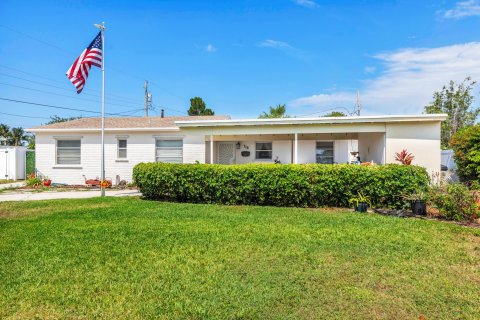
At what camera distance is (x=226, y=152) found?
64.7ft

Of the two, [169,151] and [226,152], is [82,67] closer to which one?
[169,151]

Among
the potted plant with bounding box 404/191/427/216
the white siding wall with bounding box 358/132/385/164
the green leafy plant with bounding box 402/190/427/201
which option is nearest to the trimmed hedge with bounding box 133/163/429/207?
the green leafy plant with bounding box 402/190/427/201

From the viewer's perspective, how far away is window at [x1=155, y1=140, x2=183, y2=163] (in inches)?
627

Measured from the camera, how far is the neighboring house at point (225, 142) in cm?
1161

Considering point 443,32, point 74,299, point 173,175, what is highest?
point 443,32

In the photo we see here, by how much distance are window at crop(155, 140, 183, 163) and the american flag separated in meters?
5.00

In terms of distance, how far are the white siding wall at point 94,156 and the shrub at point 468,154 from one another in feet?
43.2

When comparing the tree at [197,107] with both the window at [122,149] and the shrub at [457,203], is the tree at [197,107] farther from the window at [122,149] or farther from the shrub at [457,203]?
the shrub at [457,203]

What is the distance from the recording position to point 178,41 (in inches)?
824

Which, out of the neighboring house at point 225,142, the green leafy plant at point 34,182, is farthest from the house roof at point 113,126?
the green leafy plant at point 34,182

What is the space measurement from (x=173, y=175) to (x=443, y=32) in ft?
50.7

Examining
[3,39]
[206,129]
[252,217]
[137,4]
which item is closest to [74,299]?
[252,217]

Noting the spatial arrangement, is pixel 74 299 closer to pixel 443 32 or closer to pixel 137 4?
pixel 137 4

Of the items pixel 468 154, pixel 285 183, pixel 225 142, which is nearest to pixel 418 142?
pixel 468 154
